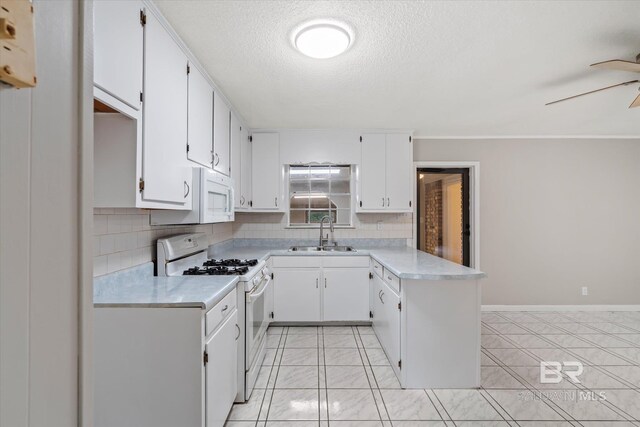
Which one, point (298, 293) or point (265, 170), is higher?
point (265, 170)

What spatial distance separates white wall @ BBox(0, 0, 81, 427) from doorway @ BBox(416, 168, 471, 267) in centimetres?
403

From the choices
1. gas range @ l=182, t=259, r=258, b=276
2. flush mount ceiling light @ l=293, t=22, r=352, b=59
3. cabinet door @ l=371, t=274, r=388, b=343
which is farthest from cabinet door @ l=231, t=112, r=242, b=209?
cabinet door @ l=371, t=274, r=388, b=343

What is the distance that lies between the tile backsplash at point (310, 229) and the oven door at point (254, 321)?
4.39ft

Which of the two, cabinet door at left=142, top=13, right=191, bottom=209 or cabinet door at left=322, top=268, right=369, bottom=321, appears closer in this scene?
cabinet door at left=142, top=13, right=191, bottom=209

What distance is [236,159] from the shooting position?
315cm

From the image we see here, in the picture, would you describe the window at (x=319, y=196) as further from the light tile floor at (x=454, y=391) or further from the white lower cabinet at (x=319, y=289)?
the light tile floor at (x=454, y=391)

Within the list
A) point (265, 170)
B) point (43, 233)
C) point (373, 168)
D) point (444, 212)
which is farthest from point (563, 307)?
point (43, 233)

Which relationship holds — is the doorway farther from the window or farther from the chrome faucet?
the chrome faucet

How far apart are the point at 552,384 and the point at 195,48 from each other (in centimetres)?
349

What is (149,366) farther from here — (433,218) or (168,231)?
(433,218)

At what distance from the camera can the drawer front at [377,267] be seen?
3.01 m

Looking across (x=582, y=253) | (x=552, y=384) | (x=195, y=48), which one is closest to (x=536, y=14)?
(x=195, y=48)

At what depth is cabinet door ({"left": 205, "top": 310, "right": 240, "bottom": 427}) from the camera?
153 cm

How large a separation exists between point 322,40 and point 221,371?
195 cm
